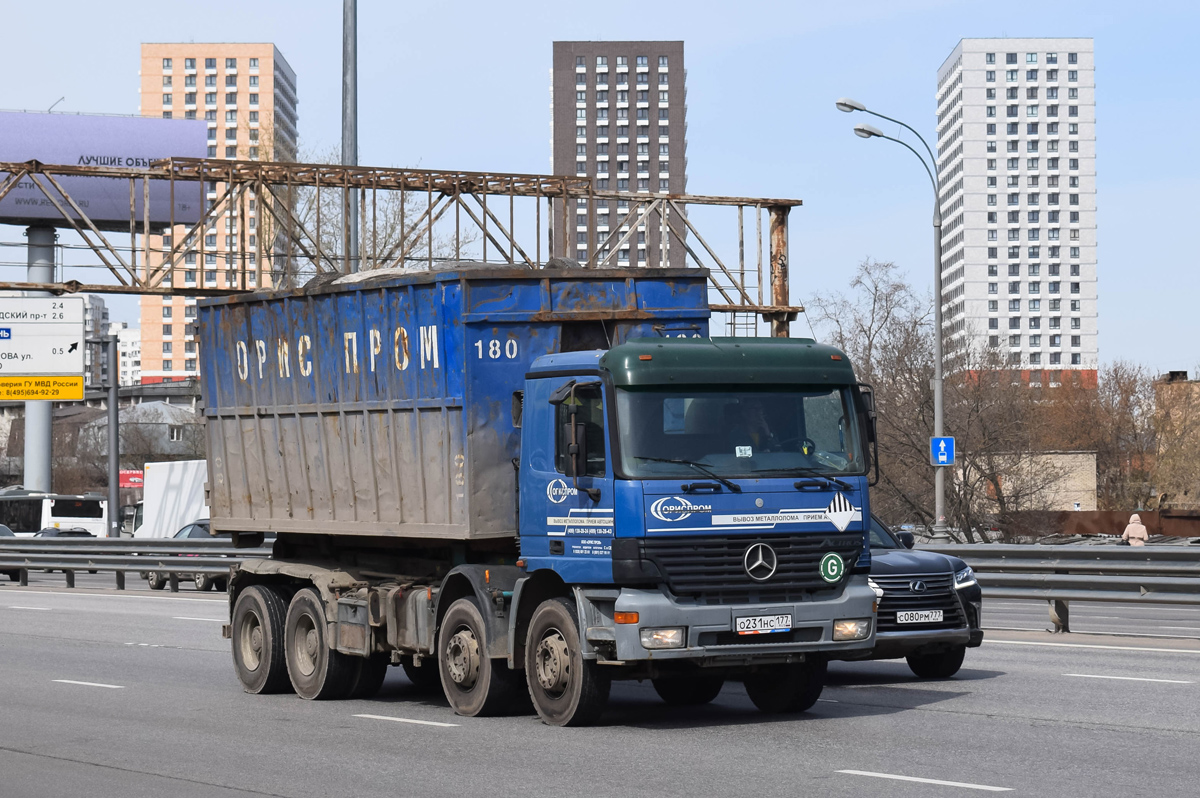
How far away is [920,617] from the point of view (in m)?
13.5

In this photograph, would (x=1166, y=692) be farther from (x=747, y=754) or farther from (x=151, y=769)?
(x=151, y=769)

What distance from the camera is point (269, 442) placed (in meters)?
14.3

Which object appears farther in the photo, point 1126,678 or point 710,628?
point 1126,678

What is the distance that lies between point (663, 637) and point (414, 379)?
3.15 m

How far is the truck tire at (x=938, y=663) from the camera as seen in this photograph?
551 inches

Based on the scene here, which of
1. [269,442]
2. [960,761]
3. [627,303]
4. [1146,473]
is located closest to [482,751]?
[960,761]

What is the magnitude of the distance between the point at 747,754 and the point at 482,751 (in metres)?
1.68

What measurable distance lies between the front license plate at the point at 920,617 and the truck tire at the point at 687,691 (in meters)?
1.74

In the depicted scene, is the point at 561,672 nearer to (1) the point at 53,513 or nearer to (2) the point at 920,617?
(2) the point at 920,617

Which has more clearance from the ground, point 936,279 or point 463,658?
point 936,279

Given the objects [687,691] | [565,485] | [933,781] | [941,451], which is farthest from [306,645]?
[941,451]

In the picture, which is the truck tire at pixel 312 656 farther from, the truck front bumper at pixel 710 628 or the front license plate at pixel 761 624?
the front license plate at pixel 761 624

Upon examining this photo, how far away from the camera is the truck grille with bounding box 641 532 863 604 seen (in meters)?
10.3

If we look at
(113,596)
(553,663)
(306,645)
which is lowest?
(113,596)
